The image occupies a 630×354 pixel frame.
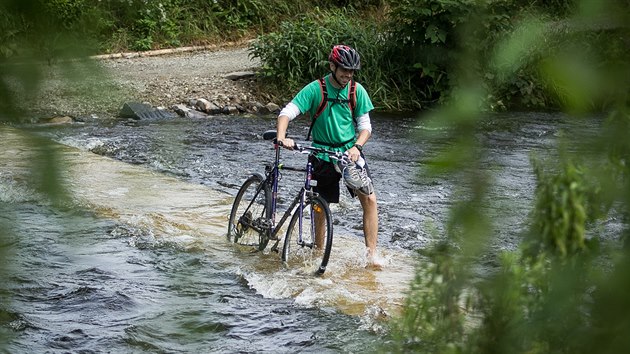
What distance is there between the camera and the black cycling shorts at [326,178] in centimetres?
747

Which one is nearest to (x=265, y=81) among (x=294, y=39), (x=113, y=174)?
(x=294, y=39)

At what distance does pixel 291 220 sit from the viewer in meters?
7.55

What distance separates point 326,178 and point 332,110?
0.56m

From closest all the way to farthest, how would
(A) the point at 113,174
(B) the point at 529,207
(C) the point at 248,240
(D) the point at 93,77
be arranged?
1. (D) the point at 93,77
2. (B) the point at 529,207
3. (C) the point at 248,240
4. (A) the point at 113,174

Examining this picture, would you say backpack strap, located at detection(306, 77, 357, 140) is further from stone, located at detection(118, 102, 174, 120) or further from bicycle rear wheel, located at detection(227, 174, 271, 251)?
stone, located at detection(118, 102, 174, 120)

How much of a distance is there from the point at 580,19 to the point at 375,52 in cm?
1714

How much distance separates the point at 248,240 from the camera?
832 cm

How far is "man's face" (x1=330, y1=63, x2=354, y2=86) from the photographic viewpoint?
7.14 m

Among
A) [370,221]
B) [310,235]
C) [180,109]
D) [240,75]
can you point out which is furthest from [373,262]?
A: [240,75]

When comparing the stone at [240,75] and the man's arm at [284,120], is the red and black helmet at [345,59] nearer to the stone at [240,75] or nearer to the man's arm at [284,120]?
the man's arm at [284,120]

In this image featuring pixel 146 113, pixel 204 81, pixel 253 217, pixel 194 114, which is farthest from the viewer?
pixel 204 81

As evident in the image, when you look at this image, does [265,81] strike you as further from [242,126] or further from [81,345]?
[81,345]

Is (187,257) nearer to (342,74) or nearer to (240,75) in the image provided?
(342,74)

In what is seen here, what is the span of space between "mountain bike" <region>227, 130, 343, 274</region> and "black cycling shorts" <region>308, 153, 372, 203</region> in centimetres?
9
